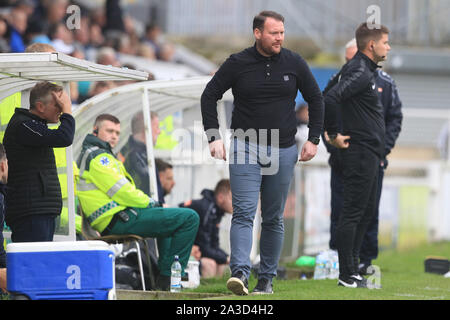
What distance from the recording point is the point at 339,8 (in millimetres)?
28797

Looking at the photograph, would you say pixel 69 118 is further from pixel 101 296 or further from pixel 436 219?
pixel 436 219

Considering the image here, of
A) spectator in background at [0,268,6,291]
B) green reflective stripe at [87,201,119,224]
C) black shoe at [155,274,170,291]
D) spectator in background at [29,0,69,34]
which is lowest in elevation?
black shoe at [155,274,170,291]

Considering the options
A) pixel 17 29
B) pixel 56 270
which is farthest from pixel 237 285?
pixel 17 29

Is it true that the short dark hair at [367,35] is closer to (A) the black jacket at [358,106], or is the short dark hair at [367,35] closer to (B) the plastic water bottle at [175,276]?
(A) the black jacket at [358,106]

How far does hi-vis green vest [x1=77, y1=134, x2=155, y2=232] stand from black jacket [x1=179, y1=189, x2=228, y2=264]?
1.72 m

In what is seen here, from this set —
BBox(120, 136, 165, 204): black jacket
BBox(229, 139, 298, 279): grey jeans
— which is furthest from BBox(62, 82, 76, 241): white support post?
BBox(120, 136, 165, 204): black jacket

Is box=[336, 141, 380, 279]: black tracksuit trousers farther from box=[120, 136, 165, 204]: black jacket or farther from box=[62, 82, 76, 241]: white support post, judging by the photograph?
box=[120, 136, 165, 204]: black jacket

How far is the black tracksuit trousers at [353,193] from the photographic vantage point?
8.83m

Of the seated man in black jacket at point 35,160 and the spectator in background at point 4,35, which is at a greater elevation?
the spectator in background at point 4,35

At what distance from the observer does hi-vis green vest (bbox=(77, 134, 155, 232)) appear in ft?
31.0

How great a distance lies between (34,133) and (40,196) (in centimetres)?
51

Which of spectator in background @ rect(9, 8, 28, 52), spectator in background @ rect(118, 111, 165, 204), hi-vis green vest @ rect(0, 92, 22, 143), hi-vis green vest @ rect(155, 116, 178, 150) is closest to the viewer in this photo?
hi-vis green vest @ rect(0, 92, 22, 143)

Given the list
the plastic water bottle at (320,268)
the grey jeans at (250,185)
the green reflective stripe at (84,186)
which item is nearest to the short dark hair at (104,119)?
the green reflective stripe at (84,186)

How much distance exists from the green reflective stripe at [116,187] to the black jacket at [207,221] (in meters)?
1.96
